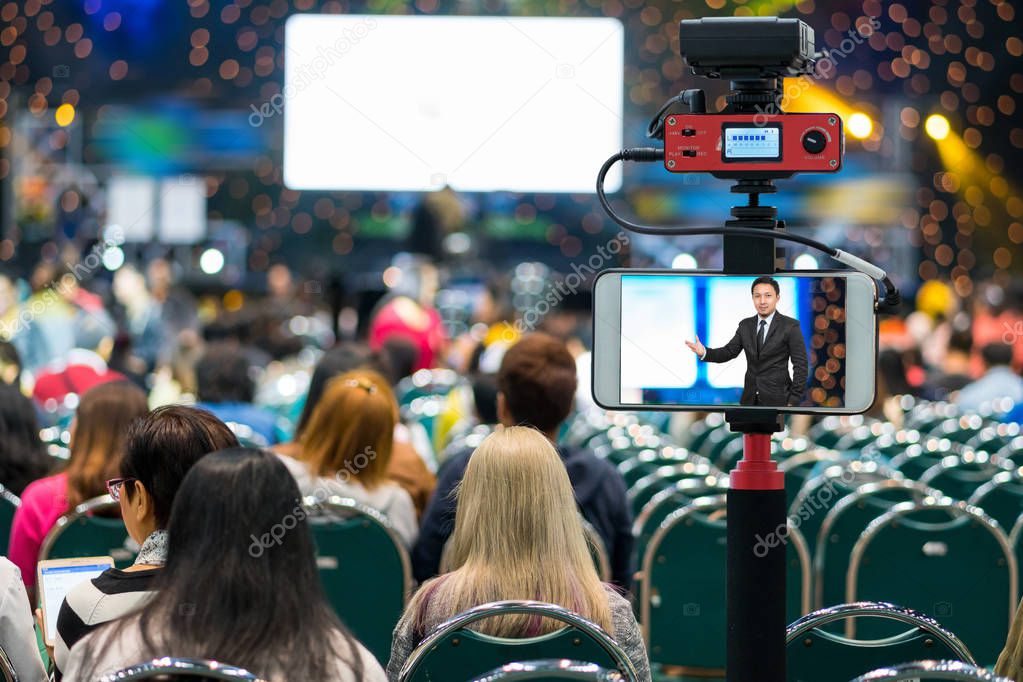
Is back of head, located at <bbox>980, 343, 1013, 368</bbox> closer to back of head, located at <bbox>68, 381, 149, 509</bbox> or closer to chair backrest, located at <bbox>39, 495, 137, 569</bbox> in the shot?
back of head, located at <bbox>68, 381, 149, 509</bbox>

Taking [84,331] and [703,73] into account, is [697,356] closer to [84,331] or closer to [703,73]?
[703,73]

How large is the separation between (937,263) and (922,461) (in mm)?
10541

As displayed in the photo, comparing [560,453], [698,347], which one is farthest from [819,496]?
[698,347]

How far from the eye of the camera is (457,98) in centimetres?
1448

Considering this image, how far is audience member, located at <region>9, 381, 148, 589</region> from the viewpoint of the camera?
152 inches

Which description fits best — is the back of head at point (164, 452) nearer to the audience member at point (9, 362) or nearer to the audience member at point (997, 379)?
the audience member at point (9, 362)

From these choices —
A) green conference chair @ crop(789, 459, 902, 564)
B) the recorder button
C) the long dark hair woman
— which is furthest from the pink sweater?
the recorder button

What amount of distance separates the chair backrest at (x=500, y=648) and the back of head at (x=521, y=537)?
264 mm

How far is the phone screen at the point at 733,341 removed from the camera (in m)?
1.99

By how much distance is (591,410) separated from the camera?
359 inches

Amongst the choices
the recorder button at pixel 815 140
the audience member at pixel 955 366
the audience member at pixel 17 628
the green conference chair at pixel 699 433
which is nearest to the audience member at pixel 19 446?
the audience member at pixel 17 628

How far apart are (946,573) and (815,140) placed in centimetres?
241

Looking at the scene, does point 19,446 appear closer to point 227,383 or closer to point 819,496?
point 227,383

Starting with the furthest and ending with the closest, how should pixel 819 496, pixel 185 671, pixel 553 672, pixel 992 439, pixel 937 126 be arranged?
pixel 937 126 → pixel 992 439 → pixel 819 496 → pixel 553 672 → pixel 185 671
